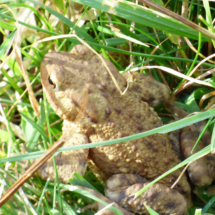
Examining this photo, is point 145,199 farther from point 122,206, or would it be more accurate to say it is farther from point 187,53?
point 187,53

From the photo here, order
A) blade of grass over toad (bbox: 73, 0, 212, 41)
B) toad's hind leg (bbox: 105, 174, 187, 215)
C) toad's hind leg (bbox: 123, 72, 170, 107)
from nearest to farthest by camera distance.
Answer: blade of grass over toad (bbox: 73, 0, 212, 41) < toad's hind leg (bbox: 105, 174, 187, 215) < toad's hind leg (bbox: 123, 72, 170, 107)

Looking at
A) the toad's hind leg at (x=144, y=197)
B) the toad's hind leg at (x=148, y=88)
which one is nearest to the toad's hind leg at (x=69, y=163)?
the toad's hind leg at (x=144, y=197)

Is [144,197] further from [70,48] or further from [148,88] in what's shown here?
[70,48]

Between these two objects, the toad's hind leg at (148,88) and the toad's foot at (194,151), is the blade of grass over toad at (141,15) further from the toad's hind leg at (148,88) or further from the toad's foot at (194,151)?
the toad's foot at (194,151)

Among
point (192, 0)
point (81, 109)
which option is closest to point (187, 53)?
point (192, 0)

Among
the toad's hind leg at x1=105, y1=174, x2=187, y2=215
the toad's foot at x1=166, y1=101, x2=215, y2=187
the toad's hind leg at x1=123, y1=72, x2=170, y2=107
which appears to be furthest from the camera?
the toad's hind leg at x1=123, y1=72, x2=170, y2=107

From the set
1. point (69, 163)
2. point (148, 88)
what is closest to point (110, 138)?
point (69, 163)

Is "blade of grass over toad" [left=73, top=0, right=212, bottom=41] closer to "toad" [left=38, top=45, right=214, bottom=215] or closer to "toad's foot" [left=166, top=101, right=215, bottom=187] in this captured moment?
"toad" [left=38, top=45, right=214, bottom=215]

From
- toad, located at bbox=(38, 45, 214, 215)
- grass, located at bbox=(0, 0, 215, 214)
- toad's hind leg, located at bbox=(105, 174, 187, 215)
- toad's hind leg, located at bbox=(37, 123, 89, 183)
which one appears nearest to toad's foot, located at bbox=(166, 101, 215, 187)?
toad, located at bbox=(38, 45, 214, 215)
